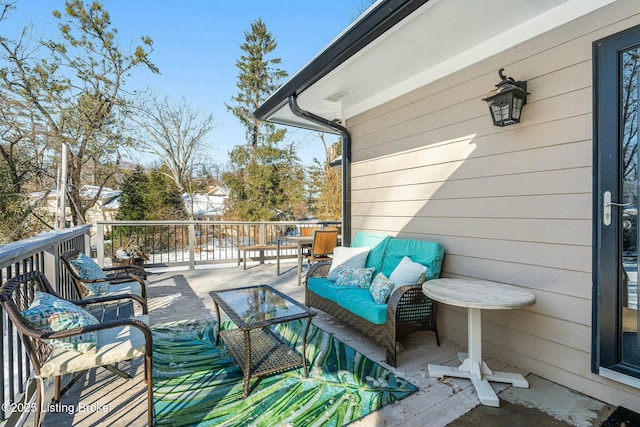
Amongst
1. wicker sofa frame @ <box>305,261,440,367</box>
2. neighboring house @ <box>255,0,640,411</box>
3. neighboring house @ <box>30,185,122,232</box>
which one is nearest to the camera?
neighboring house @ <box>255,0,640,411</box>

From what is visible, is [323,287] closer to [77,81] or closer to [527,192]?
[527,192]

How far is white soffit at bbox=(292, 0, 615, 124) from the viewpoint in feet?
7.07

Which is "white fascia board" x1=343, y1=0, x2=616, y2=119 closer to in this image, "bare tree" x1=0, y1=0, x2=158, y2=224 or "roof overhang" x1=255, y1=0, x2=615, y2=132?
"roof overhang" x1=255, y1=0, x2=615, y2=132

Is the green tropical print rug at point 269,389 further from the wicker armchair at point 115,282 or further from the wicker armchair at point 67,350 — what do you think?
the wicker armchair at point 115,282

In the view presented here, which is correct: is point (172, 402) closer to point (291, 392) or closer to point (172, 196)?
point (291, 392)

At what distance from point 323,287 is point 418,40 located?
2468mm

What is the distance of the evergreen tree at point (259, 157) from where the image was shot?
42.0 feet

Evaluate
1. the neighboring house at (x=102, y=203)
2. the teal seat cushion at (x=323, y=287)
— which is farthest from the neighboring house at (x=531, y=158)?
the neighboring house at (x=102, y=203)

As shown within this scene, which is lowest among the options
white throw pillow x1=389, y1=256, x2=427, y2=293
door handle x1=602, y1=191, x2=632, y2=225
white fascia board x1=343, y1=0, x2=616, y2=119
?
white throw pillow x1=389, y1=256, x2=427, y2=293

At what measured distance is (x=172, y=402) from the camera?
6.36 feet

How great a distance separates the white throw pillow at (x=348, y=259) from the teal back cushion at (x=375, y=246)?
0.06m

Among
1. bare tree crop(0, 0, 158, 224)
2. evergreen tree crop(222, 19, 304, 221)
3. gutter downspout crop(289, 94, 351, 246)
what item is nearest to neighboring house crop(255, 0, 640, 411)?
gutter downspout crop(289, 94, 351, 246)

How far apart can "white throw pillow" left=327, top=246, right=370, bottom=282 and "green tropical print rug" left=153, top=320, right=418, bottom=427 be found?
2.89 feet

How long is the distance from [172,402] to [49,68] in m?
11.8
